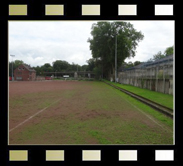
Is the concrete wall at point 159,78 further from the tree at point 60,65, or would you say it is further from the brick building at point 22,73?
the tree at point 60,65

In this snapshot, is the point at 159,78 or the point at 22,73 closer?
the point at 159,78

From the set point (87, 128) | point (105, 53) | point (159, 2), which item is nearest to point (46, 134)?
point (87, 128)

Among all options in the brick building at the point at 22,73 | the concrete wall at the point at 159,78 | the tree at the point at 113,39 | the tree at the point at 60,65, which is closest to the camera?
the concrete wall at the point at 159,78

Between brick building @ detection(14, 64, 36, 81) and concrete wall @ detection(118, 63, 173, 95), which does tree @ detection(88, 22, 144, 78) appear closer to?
concrete wall @ detection(118, 63, 173, 95)

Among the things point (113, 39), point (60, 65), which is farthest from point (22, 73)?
point (113, 39)

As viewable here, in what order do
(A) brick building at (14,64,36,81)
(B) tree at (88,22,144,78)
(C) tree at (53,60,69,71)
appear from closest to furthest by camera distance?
(B) tree at (88,22,144,78) < (A) brick building at (14,64,36,81) < (C) tree at (53,60,69,71)

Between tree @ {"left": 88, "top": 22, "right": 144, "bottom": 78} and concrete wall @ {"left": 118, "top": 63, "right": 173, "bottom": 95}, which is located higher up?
tree @ {"left": 88, "top": 22, "right": 144, "bottom": 78}

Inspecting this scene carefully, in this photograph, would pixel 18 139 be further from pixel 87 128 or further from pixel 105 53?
pixel 105 53

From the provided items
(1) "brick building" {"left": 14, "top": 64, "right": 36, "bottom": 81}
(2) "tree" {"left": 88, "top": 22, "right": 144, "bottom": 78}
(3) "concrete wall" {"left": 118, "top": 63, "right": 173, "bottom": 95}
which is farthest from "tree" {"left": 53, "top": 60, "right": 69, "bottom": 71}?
(3) "concrete wall" {"left": 118, "top": 63, "right": 173, "bottom": 95}

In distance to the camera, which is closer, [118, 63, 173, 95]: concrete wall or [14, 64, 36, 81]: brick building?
[118, 63, 173, 95]: concrete wall

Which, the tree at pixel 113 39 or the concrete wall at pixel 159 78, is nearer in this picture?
the concrete wall at pixel 159 78

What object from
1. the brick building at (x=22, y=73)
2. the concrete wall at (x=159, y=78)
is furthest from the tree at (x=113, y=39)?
the brick building at (x=22, y=73)

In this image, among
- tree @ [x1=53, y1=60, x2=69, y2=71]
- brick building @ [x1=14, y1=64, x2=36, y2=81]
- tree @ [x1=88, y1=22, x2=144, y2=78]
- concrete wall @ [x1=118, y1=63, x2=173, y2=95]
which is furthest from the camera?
tree @ [x1=53, y1=60, x2=69, y2=71]

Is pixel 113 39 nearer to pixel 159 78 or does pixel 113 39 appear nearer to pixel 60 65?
pixel 159 78
